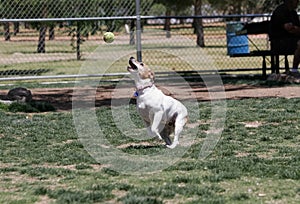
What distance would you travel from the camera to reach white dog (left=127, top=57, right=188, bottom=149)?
6758 mm

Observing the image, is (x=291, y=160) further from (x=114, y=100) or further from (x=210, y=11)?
(x=210, y=11)

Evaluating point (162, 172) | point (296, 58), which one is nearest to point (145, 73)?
point (162, 172)

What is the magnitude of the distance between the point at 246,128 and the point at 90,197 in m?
3.79

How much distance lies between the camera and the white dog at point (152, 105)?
676 centimetres

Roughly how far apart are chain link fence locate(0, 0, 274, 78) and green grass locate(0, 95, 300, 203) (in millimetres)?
7527

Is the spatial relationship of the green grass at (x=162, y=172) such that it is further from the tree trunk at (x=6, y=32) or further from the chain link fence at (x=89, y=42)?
the tree trunk at (x=6, y=32)

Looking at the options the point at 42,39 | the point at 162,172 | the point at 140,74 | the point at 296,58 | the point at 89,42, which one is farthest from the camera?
the point at 89,42

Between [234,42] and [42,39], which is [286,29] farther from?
[42,39]

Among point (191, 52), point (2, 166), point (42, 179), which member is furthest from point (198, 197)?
point (191, 52)

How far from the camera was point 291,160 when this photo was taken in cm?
630

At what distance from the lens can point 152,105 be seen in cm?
675

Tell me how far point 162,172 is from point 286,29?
8562 mm

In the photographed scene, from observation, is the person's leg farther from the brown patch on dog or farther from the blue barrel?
the brown patch on dog

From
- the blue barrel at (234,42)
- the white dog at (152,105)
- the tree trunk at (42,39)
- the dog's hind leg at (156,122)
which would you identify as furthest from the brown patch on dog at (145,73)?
the tree trunk at (42,39)
